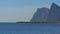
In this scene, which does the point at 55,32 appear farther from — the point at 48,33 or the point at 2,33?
the point at 2,33

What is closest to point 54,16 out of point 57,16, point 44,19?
point 57,16

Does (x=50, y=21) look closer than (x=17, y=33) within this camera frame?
No

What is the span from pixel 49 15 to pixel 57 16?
150cm

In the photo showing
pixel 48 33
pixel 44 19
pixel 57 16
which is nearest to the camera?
pixel 48 33

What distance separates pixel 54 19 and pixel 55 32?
2853cm

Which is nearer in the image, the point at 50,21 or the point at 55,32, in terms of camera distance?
the point at 55,32

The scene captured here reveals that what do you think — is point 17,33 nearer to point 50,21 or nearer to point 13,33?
point 13,33

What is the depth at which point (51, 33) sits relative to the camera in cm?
579

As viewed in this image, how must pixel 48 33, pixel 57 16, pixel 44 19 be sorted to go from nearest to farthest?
1. pixel 48 33
2. pixel 44 19
3. pixel 57 16

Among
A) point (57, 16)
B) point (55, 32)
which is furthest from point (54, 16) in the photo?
point (55, 32)

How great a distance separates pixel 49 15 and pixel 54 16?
1022mm

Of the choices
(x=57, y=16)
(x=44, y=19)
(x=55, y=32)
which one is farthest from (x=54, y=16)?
(x=55, y=32)

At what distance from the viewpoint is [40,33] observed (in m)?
5.78

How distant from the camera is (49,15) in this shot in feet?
113
